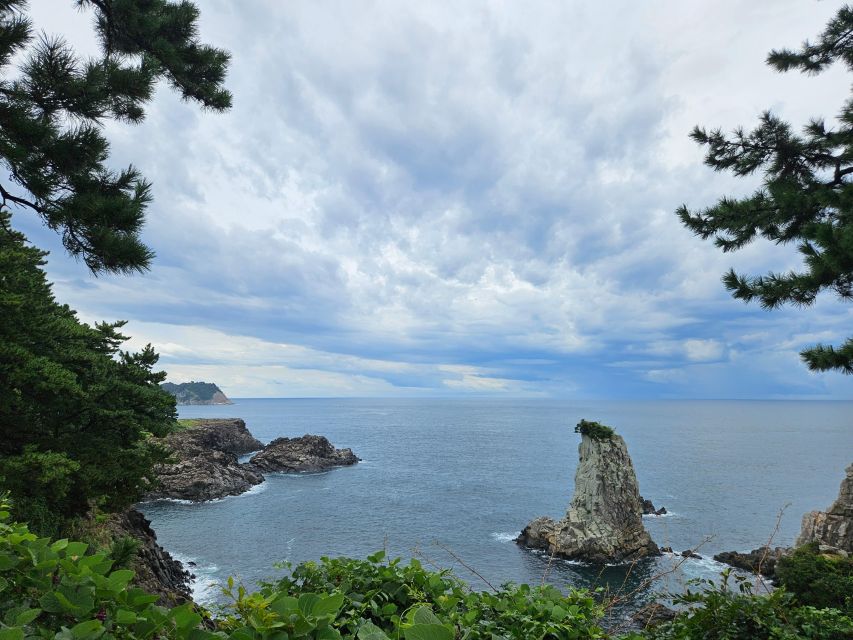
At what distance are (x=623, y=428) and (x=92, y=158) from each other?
178 meters

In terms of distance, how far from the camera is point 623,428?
164m

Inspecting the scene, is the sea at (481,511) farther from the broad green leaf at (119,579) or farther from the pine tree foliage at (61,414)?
the broad green leaf at (119,579)

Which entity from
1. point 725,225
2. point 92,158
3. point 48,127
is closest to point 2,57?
point 48,127

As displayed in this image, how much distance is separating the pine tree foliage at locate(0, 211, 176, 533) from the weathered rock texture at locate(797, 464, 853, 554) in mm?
42760

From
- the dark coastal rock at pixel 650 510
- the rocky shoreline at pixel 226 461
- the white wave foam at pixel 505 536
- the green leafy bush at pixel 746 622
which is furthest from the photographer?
the rocky shoreline at pixel 226 461

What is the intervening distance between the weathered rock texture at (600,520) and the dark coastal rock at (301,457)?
46.6m

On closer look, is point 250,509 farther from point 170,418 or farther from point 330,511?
point 170,418

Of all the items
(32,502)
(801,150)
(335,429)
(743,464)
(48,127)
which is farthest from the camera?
(335,429)

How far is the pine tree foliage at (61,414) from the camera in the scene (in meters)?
10.2

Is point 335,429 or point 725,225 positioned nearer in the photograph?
point 725,225

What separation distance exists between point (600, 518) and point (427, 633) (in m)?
45.3

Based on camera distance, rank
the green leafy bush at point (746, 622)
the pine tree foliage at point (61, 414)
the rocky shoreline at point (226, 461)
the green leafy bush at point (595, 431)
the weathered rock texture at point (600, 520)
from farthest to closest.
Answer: the rocky shoreline at point (226, 461), the green leafy bush at point (595, 431), the weathered rock texture at point (600, 520), the pine tree foliage at point (61, 414), the green leafy bush at point (746, 622)

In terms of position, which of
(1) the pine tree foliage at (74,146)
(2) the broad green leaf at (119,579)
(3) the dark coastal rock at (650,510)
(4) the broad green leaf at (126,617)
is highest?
(1) the pine tree foliage at (74,146)

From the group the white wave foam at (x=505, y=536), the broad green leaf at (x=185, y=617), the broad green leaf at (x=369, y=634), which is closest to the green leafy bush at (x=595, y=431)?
the white wave foam at (x=505, y=536)
